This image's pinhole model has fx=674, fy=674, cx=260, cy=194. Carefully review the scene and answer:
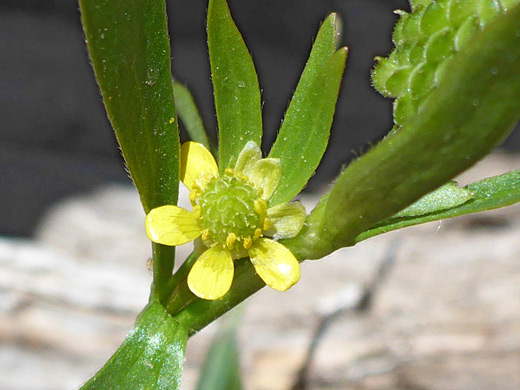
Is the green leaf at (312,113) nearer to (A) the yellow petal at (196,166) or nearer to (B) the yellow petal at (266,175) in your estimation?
(B) the yellow petal at (266,175)

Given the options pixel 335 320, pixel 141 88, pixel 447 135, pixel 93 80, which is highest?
pixel 93 80

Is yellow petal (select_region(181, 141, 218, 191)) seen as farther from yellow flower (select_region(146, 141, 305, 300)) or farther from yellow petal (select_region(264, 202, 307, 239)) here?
yellow petal (select_region(264, 202, 307, 239))

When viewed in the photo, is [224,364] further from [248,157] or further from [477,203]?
[477,203]

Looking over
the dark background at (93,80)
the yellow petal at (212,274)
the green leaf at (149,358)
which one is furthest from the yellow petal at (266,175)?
the dark background at (93,80)

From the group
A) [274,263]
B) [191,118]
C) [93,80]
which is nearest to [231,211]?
[274,263]

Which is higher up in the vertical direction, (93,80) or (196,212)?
(93,80)

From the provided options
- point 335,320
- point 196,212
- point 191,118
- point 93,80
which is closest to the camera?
point 196,212

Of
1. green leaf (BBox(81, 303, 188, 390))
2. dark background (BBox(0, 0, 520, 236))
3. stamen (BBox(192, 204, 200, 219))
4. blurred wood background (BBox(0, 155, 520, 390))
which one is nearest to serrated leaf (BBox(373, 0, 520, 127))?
stamen (BBox(192, 204, 200, 219))
